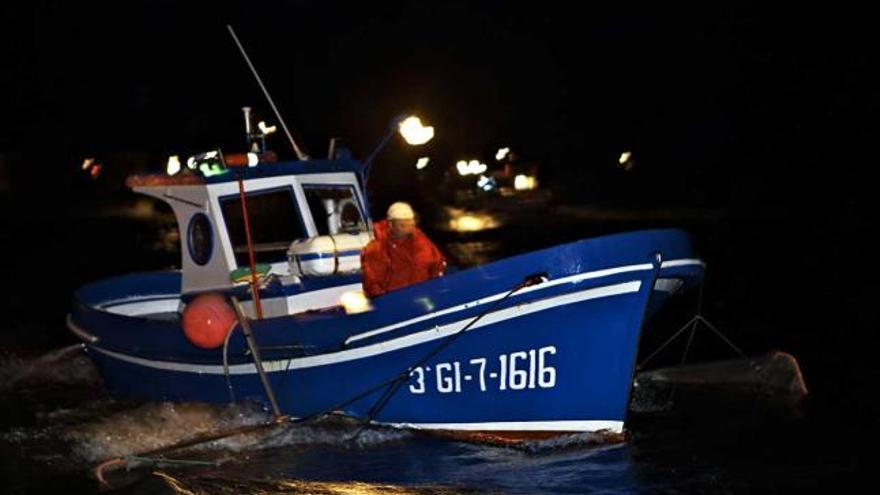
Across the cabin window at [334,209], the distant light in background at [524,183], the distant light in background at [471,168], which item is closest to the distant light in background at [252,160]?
the cabin window at [334,209]

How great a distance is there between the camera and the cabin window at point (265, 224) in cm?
1055

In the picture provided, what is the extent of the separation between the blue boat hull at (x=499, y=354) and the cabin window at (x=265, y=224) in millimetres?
1583

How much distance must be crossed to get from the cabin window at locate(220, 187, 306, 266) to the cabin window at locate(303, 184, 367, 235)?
0.22 metres

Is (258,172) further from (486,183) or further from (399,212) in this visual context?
(486,183)

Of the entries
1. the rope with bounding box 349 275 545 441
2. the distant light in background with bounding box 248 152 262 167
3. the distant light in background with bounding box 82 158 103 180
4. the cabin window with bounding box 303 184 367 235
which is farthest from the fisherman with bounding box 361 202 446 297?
the distant light in background with bounding box 82 158 103 180

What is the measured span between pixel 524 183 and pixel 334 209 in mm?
34242

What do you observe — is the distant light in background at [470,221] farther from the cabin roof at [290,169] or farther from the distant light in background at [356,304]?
the distant light in background at [356,304]

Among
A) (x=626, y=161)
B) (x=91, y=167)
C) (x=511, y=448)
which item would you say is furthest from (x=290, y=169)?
(x=91, y=167)

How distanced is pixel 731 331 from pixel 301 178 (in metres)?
6.97

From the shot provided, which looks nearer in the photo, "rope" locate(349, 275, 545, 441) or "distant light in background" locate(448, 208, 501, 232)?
"rope" locate(349, 275, 545, 441)

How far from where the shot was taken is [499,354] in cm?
826

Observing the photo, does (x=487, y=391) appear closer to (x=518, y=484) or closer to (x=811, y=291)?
(x=518, y=484)

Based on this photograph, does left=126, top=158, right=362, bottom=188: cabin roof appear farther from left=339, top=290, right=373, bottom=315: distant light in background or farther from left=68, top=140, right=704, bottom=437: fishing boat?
left=339, top=290, right=373, bottom=315: distant light in background

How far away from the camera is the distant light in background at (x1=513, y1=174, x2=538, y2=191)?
146ft
